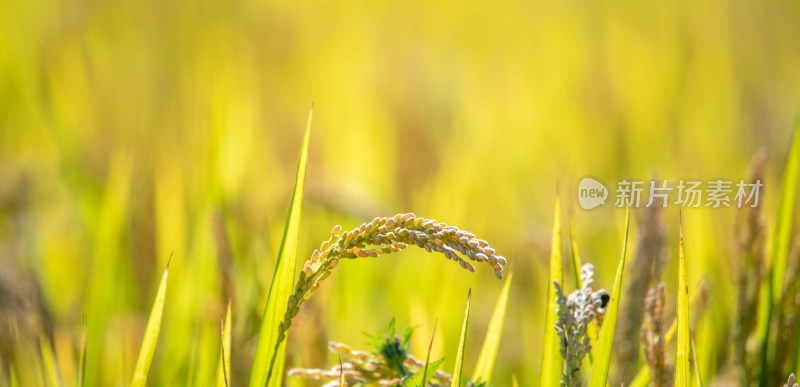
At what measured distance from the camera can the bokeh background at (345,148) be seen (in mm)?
943

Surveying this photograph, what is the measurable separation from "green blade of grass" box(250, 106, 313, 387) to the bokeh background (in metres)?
0.20

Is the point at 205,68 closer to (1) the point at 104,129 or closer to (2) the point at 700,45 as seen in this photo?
(1) the point at 104,129

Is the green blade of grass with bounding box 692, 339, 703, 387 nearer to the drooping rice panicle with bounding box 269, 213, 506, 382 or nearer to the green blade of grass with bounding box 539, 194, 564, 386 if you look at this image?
the green blade of grass with bounding box 539, 194, 564, 386

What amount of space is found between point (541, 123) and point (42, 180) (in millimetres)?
1353

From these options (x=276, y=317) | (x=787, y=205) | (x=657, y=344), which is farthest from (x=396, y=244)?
(x=787, y=205)

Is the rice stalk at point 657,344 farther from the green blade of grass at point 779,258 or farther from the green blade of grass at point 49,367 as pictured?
the green blade of grass at point 49,367

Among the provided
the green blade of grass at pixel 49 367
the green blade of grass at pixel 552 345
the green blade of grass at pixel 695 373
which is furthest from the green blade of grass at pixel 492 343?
the green blade of grass at pixel 49 367

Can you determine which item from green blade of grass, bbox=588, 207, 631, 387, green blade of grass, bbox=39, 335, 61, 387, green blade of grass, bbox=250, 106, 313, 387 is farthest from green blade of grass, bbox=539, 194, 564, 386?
green blade of grass, bbox=39, 335, 61, 387

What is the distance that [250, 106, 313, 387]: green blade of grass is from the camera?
454 millimetres

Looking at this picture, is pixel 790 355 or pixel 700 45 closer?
pixel 790 355

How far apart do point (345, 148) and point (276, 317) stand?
1.34 meters

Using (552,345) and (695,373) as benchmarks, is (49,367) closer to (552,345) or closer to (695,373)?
(552,345)

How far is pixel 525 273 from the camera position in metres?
1.50

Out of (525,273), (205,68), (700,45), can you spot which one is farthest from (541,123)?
(205,68)
